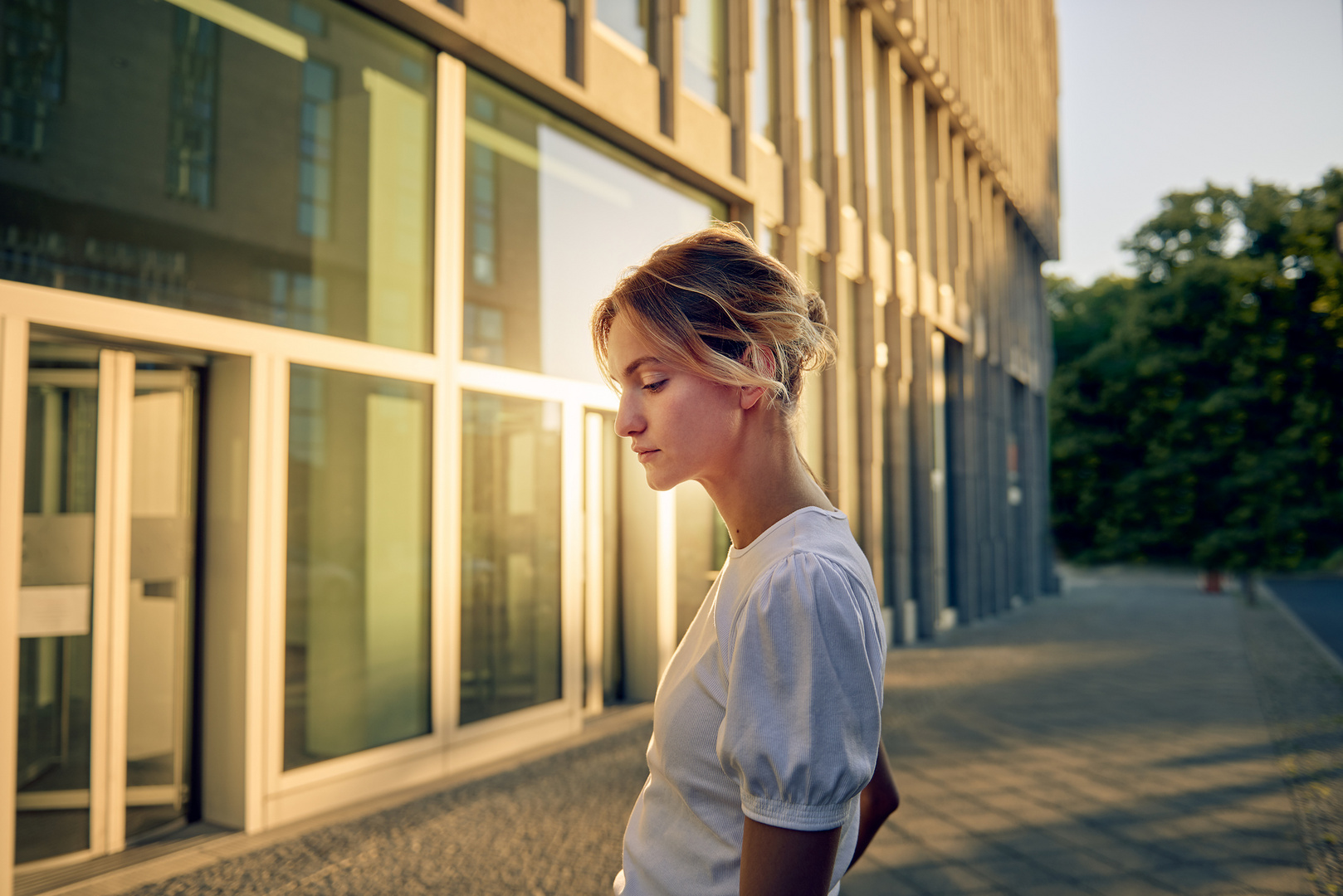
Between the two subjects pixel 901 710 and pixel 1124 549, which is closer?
pixel 901 710

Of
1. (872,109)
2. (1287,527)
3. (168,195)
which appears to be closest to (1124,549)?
(1287,527)

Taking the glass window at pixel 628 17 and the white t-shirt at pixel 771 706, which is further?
the glass window at pixel 628 17

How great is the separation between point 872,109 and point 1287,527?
65.9 feet

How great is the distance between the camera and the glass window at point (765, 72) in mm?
9625

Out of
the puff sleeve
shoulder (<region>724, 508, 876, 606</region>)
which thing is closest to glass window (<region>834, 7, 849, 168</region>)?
shoulder (<region>724, 508, 876, 606</region>)

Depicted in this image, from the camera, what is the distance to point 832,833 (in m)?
0.98

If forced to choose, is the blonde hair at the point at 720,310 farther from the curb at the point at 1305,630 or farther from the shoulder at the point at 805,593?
the curb at the point at 1305,630

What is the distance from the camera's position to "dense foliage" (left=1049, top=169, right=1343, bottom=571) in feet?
84.7

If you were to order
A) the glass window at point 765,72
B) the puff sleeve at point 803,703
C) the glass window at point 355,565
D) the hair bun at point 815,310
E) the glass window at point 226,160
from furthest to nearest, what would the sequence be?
the glass window at point 765,72 < the glass window at point 355,565 < the glass window at point 226,160 < the hair bun at point 815,310 < the puff sleeve at point 803,703

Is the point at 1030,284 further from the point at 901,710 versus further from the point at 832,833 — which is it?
the point at 832,833

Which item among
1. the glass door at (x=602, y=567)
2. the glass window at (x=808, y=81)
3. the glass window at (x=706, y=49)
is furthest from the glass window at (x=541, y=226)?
the glass window at (x=808, y=81)

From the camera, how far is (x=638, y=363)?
119 centimetres

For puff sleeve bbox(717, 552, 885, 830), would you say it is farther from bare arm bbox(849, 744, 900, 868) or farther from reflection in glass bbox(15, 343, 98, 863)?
reflection in glass bbox(15, 343, 98, 863)

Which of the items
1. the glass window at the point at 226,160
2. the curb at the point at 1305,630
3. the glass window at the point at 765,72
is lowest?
the curb at the point at 1305,630
